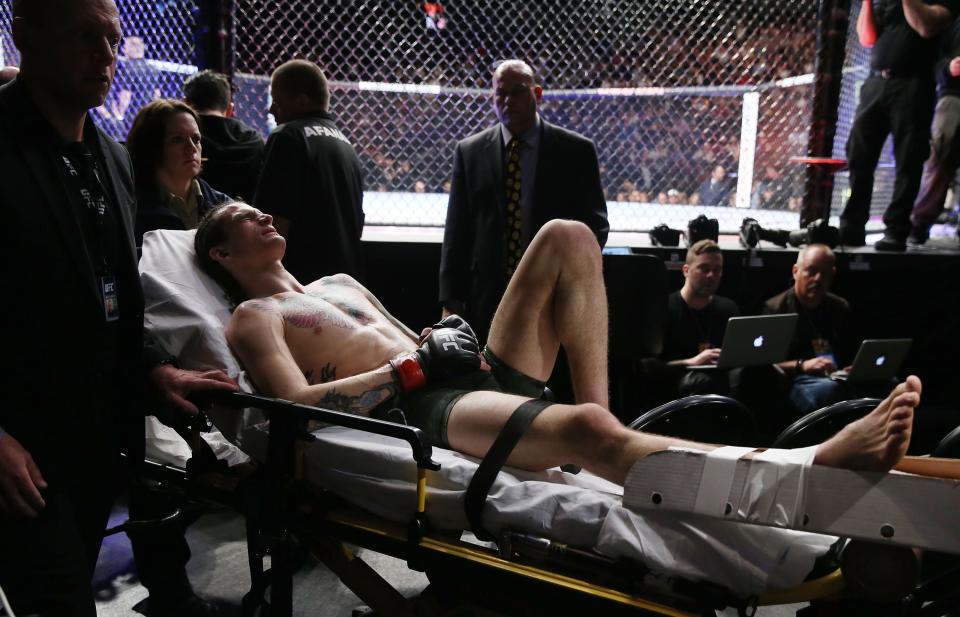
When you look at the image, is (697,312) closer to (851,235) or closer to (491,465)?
(851,235)

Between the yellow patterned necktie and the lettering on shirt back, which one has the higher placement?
the lettering on shirt back

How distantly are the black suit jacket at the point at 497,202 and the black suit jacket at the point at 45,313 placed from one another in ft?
7.45

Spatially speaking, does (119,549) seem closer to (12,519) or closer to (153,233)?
(153,233)

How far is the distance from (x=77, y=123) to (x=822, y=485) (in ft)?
5.29

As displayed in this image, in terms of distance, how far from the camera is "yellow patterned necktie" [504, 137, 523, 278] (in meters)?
3.81

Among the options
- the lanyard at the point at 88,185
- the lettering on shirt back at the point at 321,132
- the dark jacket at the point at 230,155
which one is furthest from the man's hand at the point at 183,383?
A: the dark jacket at the point at 230,155

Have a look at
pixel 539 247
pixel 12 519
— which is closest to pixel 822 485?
pixel 539 247

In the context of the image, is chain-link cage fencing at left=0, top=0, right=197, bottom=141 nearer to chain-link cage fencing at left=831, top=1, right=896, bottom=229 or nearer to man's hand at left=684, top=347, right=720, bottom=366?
man's hand at left=684, top=347, right=720, bottom=366

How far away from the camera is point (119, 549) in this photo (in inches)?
117

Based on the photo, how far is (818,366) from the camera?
396cm

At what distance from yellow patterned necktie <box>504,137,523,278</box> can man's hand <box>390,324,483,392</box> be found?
1.58 metres

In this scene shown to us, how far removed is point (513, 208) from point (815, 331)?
1.68m

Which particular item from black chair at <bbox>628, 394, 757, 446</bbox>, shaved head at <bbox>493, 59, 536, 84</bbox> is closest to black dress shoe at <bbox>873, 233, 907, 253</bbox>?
black chair at <bbox>628, 394, 757, 446</bbox>

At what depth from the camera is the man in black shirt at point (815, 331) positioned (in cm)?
390
